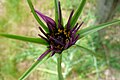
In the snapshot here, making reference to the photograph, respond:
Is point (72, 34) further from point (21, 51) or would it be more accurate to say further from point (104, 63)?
point (21, 51)

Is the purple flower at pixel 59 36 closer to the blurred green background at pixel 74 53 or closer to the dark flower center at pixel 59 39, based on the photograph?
the dark flower center at pixel 59 39

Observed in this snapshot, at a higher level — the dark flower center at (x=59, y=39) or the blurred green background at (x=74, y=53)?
the dark flower center at (x=59, y=39)

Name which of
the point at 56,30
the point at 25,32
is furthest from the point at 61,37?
the point at 25,32

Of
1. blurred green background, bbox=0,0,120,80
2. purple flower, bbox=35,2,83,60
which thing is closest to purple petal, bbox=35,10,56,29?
purple flower, bbox=35,2,83,60

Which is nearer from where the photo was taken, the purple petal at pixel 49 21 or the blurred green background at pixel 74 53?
the purple petal at pixel 49 21

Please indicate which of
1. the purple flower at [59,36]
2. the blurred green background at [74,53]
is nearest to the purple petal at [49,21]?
the purple flower at [59,36]

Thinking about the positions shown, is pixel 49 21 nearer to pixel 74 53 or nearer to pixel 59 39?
pixel 59 39
